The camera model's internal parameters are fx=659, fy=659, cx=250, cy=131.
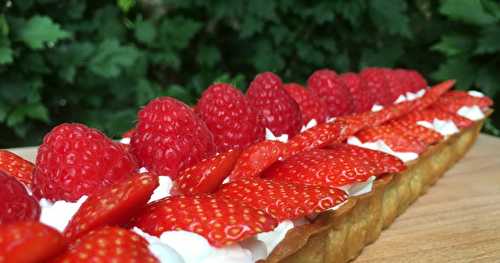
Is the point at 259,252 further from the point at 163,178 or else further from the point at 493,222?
the point at 493,222

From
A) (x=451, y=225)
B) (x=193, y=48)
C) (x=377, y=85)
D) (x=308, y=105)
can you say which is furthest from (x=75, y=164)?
(x=193, y=48)

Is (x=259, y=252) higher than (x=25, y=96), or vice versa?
(x=259, y=252)

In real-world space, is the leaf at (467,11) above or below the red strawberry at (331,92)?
above

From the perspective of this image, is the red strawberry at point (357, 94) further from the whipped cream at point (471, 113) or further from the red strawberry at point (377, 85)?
the whipped cream at point (471, 113)

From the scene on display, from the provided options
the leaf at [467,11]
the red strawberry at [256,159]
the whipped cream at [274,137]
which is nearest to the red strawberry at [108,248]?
the red strawberry at [256,159]

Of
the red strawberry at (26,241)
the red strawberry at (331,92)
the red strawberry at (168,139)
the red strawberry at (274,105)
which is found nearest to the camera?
the red strawberry at (26,241)

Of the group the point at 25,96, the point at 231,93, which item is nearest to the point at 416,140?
the point at 231,93
